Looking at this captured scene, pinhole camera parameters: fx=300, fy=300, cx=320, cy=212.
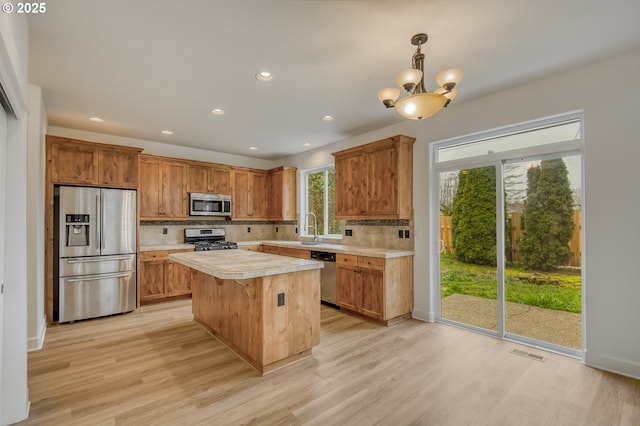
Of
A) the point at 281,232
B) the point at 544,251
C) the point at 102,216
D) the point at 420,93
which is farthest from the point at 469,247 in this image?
the point at 102,216

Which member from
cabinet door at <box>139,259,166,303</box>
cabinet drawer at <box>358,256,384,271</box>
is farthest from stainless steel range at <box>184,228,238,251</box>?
cabinet drawer at <box>358,256,384,271</box>

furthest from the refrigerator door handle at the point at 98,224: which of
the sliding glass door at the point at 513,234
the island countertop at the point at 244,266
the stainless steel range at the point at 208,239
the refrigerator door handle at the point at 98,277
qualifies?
the sliding glass door at the point at 513,234

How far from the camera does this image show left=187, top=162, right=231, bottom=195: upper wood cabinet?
5.47m

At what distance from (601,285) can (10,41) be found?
4.54 meters

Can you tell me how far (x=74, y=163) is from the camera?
4.02 meters

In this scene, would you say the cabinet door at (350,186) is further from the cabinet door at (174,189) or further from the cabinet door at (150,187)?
the cabinet door at (150,187)

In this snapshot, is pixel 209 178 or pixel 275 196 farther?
pixel 275 196

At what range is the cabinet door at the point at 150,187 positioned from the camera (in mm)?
4957

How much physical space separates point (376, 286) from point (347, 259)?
1.98 ft

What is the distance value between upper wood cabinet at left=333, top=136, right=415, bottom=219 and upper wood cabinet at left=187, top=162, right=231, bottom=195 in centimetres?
236

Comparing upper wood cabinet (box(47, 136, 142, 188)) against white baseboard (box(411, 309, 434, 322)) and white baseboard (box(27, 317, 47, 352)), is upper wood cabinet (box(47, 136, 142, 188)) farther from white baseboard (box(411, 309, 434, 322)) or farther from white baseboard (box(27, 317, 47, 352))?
white baseboard (box(411, 309, 434, 322))

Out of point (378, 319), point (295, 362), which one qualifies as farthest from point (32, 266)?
point (378, 319)

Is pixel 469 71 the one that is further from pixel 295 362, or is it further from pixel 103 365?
pixel 103 365

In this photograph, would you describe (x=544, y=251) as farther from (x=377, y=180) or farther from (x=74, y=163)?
(x=74, y=163)
